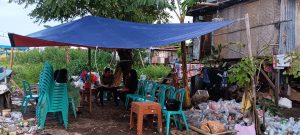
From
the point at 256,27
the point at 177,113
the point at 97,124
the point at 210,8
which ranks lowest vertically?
the point at 97,124

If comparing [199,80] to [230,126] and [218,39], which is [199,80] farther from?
[230,126]

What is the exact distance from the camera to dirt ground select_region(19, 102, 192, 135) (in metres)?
5.79

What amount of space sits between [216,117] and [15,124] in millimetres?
4006

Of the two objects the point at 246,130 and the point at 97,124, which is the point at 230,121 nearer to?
the point at 246,130

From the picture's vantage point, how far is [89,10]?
11.0 meters

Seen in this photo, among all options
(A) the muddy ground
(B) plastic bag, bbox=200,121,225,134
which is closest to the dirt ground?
(A) the muddy ground

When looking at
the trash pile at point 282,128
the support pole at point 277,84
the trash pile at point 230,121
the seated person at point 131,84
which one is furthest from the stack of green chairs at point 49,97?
the support pole at point 277,84

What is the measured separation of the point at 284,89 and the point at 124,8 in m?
5.73

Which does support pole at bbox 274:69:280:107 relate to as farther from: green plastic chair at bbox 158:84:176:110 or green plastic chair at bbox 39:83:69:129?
green plastic chair at bbox 39:83:69:129

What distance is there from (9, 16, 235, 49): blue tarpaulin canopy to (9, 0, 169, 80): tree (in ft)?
11.1

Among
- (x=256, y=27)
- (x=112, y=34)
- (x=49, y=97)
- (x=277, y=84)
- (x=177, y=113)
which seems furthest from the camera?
(x=256, y=27)

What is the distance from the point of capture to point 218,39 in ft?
35.8

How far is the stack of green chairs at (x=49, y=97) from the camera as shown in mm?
5711

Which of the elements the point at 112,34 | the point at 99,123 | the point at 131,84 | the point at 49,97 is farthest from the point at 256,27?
the point at 49,97
